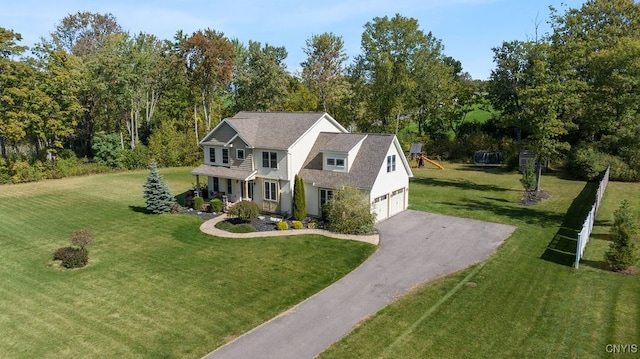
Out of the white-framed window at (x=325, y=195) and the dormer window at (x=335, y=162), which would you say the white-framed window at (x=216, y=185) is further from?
the dormer window at (x=335, y=162)

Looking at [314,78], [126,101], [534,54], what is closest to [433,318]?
[534,54]

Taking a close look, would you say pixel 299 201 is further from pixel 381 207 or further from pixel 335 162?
pixel 381 207

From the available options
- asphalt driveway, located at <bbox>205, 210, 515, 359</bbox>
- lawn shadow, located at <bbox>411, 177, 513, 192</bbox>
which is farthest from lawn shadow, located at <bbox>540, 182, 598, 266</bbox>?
lawn shadow, located at <bbox>411, 177, 513, 192</bbox>

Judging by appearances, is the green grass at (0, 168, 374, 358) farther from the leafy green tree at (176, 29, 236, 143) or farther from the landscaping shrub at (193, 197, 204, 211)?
the leafy green tree at (176, 29, 236, 143)

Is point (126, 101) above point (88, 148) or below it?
above

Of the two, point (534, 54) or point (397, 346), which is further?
point (534, 54)

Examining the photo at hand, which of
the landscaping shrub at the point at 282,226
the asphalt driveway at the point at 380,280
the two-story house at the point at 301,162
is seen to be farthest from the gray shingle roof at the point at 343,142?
the landscaping shrub at the point at 282,226

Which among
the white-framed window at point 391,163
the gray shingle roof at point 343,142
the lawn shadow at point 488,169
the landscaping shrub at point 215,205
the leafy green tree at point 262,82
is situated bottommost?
the landscaping shrub at point 215,205

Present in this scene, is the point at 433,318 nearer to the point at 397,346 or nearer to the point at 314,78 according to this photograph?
the point at 397,346
